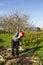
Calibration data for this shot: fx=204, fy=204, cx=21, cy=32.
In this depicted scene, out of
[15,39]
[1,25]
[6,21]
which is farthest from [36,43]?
[1,25]

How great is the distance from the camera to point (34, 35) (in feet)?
55.4

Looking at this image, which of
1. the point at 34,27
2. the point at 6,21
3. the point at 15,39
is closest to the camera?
the point at 15,39

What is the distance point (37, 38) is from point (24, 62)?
817 centimetres

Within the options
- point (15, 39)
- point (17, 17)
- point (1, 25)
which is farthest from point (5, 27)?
point (15, 39)

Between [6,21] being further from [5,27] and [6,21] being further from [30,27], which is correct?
[30,27]

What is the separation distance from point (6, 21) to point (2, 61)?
37.7 m

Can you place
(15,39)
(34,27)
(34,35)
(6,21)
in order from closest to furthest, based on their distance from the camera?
1. (15,39)
2. (34,35)
3. (34,27)
4. (6,21)

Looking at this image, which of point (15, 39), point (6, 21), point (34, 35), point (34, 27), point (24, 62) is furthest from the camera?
point (6, 21)

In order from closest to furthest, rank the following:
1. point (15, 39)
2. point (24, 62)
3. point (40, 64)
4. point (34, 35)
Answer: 1. point (40, 64)
2. point (24, 62)
3. point (15, 39)
4. point (34, 35)

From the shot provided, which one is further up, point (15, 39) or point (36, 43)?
point (15, 39)

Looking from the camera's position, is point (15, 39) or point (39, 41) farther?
point (39, 41)

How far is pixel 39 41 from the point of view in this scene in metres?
17.4

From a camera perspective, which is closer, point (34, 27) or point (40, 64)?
point (40, 64)

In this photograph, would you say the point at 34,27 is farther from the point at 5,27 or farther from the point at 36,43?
the point at 36,43
